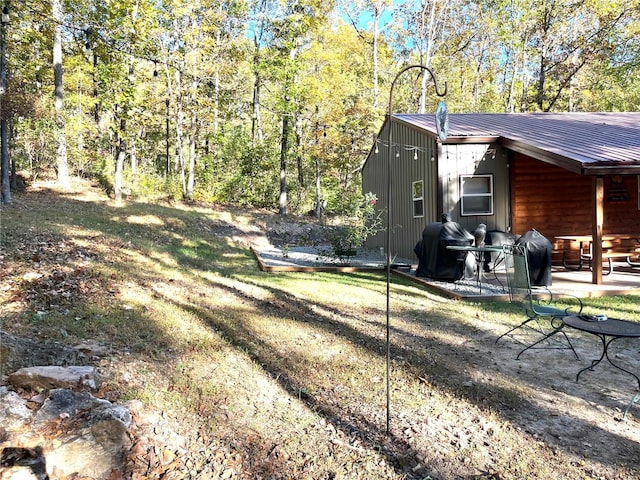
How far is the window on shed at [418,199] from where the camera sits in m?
11.3

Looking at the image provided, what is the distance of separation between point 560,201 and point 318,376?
9.04 meters

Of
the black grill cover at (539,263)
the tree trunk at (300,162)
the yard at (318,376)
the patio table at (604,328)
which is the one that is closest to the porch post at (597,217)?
the black grill cover at (539,263)

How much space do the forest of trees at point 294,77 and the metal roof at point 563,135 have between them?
5661mm

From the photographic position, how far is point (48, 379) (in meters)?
2.92

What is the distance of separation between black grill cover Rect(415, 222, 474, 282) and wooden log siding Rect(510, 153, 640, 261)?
2576mm

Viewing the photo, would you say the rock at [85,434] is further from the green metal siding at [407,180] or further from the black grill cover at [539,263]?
the green metal siding at [407,180]

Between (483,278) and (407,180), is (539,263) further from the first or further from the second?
(407,180)

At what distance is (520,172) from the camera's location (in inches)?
414

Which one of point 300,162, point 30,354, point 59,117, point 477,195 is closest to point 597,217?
point 477,195

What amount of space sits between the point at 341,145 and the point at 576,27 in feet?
41.5

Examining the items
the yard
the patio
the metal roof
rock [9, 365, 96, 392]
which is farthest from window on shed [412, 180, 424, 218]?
rock [9, 365, 96, 392]

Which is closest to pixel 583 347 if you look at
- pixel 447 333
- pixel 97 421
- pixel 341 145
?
pixel 447 333

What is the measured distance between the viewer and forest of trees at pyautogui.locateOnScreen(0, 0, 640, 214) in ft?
54.7

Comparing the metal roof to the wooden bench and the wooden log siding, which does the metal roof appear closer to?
the wooden log siding
